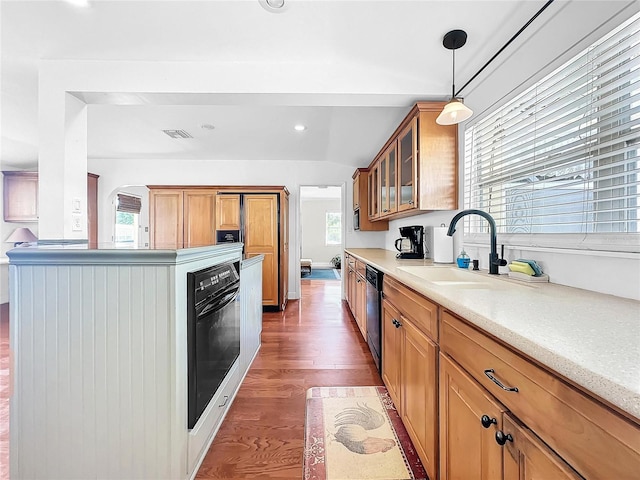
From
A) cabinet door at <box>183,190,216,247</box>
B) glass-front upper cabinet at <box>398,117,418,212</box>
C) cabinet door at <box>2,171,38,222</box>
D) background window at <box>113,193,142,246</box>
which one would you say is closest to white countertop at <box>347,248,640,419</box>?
glass-front upper cabinet at <box>398,117,418,212</box>

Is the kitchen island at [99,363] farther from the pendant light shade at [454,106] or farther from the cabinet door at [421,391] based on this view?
the pendant light shade at [454,106]

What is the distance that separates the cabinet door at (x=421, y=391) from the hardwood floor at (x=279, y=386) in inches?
24.0

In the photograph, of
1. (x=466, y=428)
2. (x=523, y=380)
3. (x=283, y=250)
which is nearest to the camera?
(x=523, y=380)

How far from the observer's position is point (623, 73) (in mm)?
1114

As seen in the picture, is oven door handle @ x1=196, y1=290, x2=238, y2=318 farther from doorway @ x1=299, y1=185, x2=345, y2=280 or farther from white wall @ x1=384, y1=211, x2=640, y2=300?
doorway @ x1=299, y1=185, x2=345, y2=280

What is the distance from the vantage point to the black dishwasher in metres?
2.25

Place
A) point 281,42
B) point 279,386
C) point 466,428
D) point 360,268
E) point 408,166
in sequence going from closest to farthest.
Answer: point 466,428, point 281,42, point 279,386, point 408,166, point 360,268

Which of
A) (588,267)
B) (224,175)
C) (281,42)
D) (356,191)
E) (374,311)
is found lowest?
(374,311)

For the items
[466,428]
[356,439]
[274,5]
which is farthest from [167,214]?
[466,428]

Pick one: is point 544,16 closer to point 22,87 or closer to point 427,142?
point 427,142

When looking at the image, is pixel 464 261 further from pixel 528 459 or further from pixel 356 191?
pixel 356 191

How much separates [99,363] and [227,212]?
→ 3.43 m

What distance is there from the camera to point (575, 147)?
1315 mm

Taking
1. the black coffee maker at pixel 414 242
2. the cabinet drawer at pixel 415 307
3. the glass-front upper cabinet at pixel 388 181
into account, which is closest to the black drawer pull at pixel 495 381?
the cabinet drawer at pixel 415 307
